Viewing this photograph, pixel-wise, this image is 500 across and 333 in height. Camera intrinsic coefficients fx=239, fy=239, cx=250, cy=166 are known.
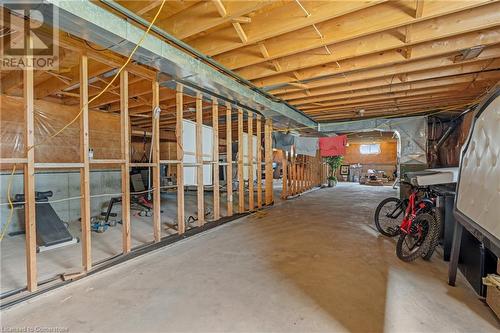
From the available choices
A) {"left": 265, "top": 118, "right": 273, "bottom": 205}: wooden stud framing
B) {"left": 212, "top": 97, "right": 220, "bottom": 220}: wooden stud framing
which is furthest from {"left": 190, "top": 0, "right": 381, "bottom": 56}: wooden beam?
{"left": 265, "top": 118, "right": 273, "bottom": 205}: wooden stud framing

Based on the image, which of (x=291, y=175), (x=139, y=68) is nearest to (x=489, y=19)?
(x=139, y=68)

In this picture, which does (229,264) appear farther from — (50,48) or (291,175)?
(291,175)

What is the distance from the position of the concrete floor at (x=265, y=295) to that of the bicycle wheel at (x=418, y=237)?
127 millimetres

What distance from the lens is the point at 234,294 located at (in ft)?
6.35

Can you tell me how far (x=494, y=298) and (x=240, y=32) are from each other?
3.06 metres

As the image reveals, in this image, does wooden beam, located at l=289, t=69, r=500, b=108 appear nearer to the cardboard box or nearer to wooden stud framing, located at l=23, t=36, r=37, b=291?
the cardboard box

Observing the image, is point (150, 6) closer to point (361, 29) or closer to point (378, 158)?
point (361, 29)

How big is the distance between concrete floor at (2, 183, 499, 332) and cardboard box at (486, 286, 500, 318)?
2.5 inches

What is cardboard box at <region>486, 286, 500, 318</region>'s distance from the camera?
5.38 feet

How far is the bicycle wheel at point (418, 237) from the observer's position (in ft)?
8.38

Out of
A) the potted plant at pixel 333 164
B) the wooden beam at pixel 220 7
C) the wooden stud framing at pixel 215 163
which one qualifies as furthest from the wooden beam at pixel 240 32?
the potted plant at pixel 333 164

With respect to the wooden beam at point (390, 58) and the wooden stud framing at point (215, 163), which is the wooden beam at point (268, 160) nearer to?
the wooden stud framing at point (215, 163)

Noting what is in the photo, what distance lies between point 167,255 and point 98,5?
8.26 feet

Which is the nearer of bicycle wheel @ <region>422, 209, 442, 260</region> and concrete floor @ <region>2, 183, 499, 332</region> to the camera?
concrete floor @ <region>2, 183, 499, 332</region>
